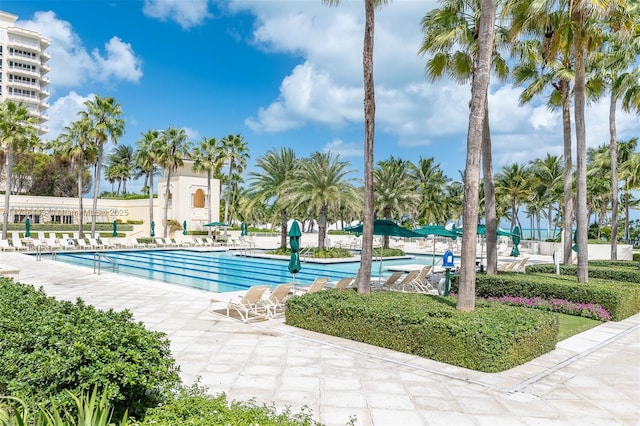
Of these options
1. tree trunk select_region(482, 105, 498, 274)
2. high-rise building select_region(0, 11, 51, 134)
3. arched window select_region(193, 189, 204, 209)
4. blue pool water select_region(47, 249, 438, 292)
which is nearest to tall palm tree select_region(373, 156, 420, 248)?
blue pool water select_region(47, 249, 438, 292)

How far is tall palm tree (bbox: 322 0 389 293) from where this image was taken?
395 inches

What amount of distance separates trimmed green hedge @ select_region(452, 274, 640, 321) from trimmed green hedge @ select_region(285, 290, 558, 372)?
3766mm

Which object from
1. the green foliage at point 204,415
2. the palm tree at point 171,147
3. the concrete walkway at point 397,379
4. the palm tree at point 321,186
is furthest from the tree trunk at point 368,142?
the palm tree at point 171,147

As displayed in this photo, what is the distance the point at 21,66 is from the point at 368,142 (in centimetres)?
8841

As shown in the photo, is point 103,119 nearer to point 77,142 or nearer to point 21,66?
point 77,142

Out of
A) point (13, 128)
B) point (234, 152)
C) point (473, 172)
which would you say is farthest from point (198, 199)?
point (473, 172)

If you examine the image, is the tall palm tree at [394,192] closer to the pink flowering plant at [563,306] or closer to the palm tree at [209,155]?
the palm tree at [209,155]

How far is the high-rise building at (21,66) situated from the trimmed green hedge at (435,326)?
84.1 meters

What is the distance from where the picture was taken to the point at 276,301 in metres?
10.6

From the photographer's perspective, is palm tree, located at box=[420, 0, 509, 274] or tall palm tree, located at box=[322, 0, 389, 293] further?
palm tree, located at box=[420, 0, 509, 274]

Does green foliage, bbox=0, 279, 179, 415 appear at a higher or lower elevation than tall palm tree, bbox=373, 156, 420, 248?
lower

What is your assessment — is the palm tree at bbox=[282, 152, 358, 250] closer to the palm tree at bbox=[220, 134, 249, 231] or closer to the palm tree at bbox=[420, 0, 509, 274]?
the palm tree at bbox=[420, 0, 509, 274]

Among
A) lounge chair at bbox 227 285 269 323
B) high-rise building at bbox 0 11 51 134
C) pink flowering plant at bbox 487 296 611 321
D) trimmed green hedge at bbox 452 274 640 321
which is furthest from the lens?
high-rise building at bbox 0 11 51 134

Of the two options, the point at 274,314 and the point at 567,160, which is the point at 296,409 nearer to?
the point at 274,314
